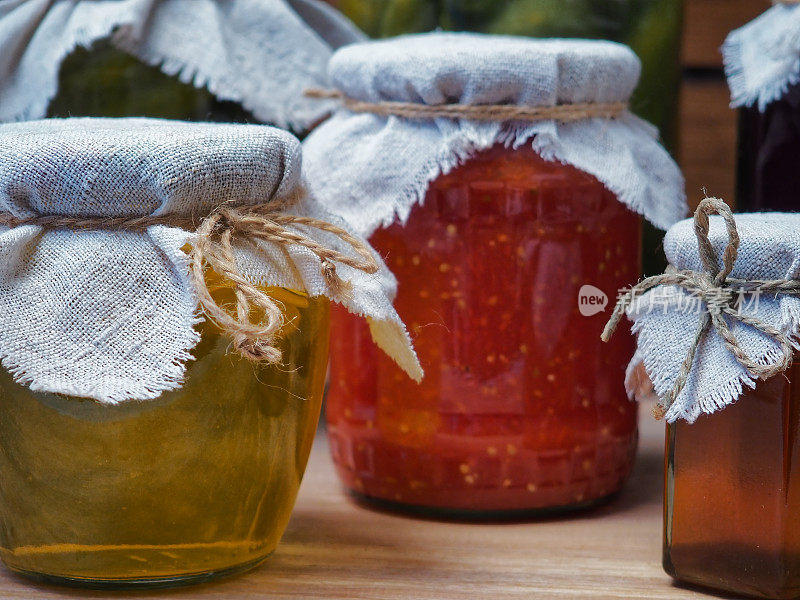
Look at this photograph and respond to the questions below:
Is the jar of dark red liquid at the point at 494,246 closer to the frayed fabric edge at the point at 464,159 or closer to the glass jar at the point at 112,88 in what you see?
the frayed fabric edge at the point at 464,159

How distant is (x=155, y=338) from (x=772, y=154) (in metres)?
0.43

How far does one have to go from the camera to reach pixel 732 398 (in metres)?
Answer: 0.49

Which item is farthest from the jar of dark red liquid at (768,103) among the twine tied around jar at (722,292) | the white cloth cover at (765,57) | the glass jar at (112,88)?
the glass jar at (112,88)

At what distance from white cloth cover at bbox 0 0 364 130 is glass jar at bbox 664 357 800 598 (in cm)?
37

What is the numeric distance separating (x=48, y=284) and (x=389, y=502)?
0.28 meters

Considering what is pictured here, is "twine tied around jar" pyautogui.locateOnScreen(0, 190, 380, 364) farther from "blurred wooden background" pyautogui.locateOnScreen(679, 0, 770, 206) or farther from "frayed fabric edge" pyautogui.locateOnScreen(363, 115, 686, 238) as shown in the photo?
"blurred wooden background" pyautogui.locateOnScreen(679, 0, 770, 206)

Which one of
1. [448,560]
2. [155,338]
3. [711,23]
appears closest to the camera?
[155,338]

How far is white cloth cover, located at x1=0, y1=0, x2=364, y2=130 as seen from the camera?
2.30 feet

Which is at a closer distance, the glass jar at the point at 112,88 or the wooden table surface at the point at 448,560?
the wooden table surface at the point at 448,560

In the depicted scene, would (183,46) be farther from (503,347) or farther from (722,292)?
(722,292)

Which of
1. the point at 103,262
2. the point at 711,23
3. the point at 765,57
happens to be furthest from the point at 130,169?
the point at 711,23

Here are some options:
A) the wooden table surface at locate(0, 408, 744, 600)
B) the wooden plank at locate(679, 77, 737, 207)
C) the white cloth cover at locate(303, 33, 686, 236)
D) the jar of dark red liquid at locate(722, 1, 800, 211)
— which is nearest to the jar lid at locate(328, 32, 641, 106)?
the white cloth cover at locate(303, 33, 686, 236)

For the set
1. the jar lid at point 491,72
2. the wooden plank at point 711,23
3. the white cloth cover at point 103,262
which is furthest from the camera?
the wooden plank at point 711,23

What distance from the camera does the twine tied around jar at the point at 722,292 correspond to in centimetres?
48
